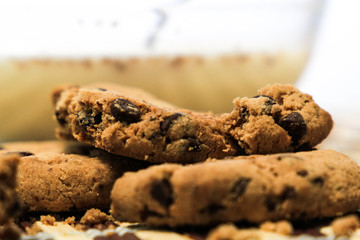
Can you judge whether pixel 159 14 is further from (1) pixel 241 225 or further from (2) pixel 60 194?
(1) pixel 241 225

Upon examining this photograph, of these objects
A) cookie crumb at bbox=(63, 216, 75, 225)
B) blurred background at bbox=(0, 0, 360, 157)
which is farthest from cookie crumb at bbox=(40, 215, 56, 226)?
blurred background at bbox=(0, 0, 360, 157)

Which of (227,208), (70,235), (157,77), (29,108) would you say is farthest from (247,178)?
(29,108)

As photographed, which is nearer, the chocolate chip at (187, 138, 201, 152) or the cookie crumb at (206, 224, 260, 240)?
the cookie crumb at (206, 224, 260, 240)

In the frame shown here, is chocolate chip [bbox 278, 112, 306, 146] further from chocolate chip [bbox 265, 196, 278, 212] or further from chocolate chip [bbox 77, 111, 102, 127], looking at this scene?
chocolate chip [bbox 77, 111, 102, 127]

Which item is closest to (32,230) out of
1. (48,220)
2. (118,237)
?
(48,220)

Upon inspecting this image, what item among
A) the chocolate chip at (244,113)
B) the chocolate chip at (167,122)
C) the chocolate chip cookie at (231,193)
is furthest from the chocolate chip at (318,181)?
the chocolate chip at (167,122)

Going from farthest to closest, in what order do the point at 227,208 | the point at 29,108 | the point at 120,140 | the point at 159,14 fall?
1. the point at 29,108
2. the point at 159,14
3. the point at 120,140
4. the point at 227,208
